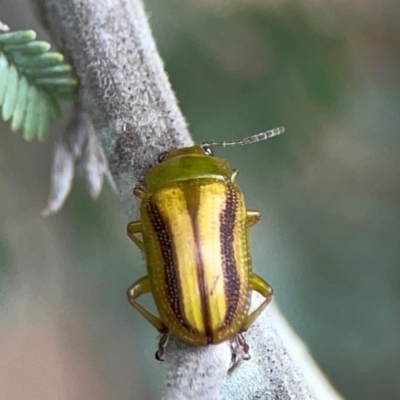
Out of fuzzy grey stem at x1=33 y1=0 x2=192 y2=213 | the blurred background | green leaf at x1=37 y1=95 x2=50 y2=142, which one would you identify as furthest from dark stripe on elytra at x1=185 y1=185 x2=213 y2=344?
the blurred background

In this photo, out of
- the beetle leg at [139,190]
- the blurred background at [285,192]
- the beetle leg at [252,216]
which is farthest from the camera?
the blurred background at [285,192]

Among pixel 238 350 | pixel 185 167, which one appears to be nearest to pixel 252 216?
pixel 185 167

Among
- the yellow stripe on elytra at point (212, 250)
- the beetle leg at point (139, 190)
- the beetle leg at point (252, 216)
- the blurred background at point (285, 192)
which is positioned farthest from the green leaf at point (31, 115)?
the blurred background at point (285, 192)

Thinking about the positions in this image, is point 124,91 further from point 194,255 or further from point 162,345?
point 162,345

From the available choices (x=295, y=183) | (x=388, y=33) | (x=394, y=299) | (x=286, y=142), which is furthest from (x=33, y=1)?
(x=394, y=299)

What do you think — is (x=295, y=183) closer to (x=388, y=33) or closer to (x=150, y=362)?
(x=388, y=33)

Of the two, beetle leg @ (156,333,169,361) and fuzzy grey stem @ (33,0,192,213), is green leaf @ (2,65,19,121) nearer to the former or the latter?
fuzzy grey stem @ (33,0,192,213)

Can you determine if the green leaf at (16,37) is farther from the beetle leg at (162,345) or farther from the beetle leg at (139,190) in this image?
the beetle leg at (162,345)
